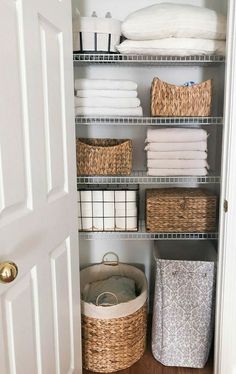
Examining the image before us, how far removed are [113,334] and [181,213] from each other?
0.70 m

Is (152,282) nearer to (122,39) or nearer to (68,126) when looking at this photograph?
(68,126)

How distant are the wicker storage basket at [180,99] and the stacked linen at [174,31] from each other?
152mm

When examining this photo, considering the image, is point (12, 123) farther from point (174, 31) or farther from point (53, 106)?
point (174, 31)

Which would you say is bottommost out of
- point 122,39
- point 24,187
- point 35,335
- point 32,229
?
point 35,335

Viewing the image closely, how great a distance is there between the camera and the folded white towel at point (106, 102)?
4.99ft

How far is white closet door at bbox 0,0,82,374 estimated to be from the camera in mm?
855

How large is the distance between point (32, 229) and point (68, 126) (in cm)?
46

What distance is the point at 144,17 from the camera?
1.42m

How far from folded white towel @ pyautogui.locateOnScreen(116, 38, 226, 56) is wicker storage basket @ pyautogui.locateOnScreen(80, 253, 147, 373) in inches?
47.6

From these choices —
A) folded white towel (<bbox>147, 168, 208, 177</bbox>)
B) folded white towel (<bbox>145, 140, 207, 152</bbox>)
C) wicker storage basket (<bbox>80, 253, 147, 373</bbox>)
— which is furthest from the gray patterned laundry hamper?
folded white towel (<bbox>145, 140, 207, 152</bbox>)

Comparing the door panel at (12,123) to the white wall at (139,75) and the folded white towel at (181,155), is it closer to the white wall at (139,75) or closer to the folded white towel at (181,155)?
the folded white towel at (181,155)

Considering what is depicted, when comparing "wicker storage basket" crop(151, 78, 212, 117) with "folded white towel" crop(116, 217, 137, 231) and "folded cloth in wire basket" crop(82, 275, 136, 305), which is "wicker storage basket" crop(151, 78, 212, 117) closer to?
"folded white towel" crop(116, 217, 137, 231)

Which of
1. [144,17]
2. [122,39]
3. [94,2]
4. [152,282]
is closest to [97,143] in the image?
[122,39]

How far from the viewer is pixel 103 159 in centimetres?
156
